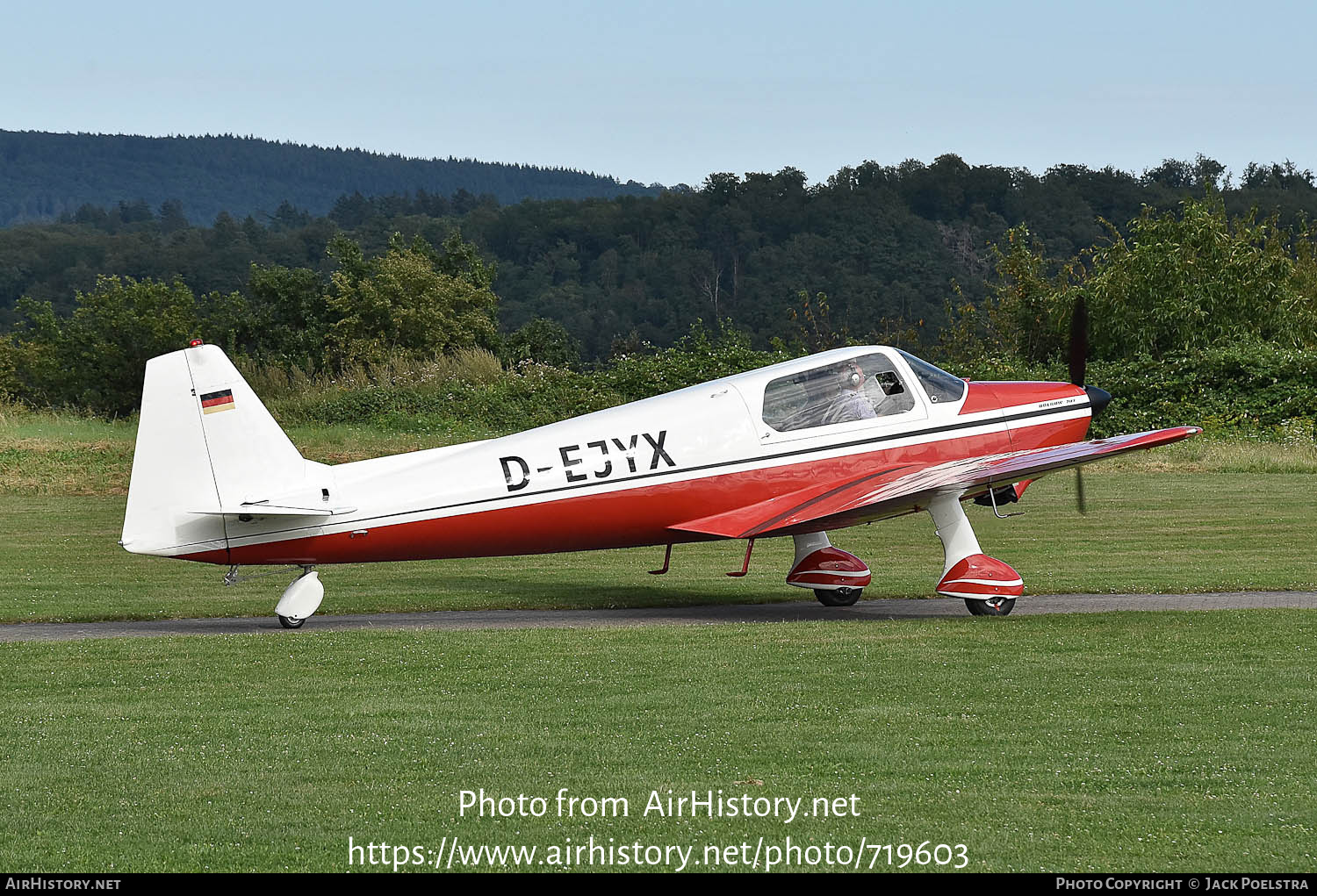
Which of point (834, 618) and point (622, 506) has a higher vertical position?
point (622, 506)

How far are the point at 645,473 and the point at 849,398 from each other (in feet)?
7.60

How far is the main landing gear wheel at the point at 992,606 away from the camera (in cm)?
1411

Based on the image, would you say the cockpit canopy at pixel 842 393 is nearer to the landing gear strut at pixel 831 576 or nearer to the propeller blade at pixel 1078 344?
the landing gear strut at pixel 831 576

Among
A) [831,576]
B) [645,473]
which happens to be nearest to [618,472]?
[645,473]

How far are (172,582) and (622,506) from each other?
7571 mm

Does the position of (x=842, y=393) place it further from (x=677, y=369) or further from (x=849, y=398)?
(x=677, y=369)

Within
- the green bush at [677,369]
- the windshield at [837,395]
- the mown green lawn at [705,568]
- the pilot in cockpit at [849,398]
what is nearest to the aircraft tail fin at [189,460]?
the mown green lawn at [705,568]

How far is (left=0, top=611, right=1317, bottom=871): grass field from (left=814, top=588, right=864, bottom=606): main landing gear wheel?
272cm

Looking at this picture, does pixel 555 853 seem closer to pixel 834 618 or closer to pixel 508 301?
pixel 834 618

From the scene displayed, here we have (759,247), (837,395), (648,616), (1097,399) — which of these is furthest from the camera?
(759,247)

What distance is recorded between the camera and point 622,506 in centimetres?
1387

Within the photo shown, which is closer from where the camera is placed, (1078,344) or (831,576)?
(831,576)

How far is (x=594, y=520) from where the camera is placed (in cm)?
1378
